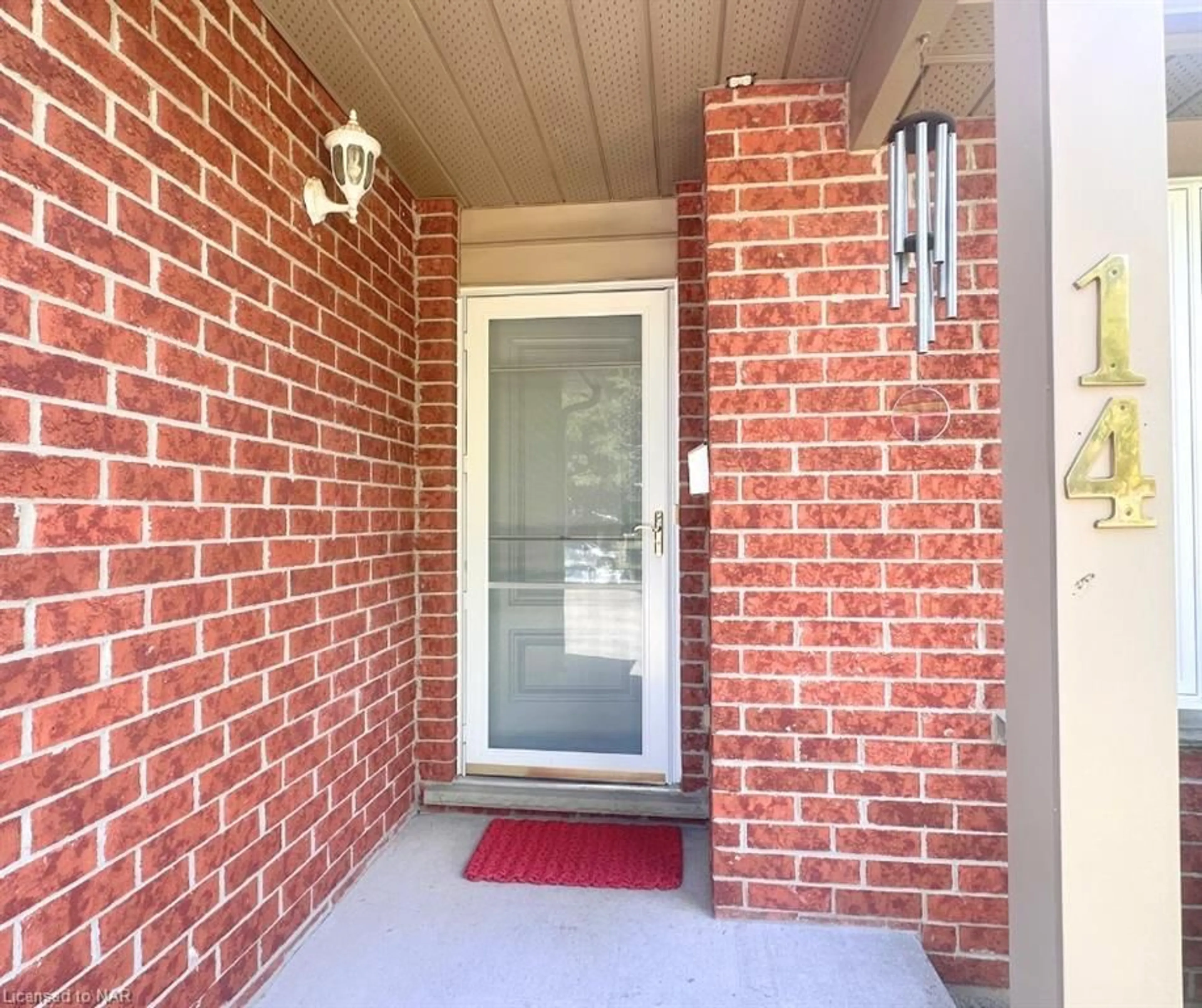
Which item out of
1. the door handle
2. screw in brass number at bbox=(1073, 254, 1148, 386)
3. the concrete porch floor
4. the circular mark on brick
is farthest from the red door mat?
screw in brass number at bbox=(1073, 254, 1148, 386)

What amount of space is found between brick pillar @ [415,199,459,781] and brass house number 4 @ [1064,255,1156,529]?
2.36 m

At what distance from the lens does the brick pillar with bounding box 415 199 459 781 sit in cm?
280

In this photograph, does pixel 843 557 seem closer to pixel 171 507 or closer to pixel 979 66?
pixel 979 66

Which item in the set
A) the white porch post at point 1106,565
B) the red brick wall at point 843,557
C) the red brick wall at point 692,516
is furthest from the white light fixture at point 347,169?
the white porch post at point 1106,565

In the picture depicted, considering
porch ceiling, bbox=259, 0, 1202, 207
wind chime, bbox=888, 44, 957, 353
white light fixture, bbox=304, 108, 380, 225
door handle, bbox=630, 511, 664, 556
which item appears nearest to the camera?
wind chime, bbox=888, 44, 957, 353

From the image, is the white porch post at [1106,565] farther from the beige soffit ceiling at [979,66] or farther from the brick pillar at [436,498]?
the brick pillar at [436,498]

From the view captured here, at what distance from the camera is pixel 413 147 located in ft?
7.83

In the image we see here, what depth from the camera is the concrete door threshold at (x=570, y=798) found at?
2635 millimetres

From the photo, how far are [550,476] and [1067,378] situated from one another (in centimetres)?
219

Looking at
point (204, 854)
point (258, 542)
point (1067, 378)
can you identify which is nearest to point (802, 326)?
point (1067, 378)

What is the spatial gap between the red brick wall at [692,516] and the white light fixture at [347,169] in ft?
4.08

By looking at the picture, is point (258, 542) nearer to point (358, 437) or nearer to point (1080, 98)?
point (358, 437)

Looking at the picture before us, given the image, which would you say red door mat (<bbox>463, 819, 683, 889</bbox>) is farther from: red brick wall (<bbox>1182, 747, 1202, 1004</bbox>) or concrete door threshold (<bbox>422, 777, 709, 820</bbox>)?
red brick wall (<bbox>1182, 747, 1202, 1004</bbox>)

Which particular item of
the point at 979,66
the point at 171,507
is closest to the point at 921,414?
the point at 979,66
